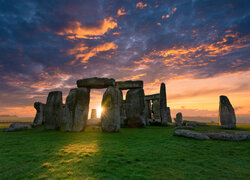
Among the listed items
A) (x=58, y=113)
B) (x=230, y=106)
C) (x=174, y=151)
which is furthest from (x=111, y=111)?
(x=230, y=106)

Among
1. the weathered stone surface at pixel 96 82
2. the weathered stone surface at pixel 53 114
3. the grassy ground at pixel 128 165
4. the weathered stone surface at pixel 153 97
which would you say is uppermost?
the weathered stone surface at pixel 153 97

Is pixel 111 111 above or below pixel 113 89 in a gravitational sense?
below

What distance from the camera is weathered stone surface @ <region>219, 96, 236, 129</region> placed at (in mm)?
10241

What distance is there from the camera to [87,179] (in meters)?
2.08

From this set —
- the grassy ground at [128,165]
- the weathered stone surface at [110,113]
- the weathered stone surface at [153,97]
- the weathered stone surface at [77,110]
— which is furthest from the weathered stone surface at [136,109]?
the grassy ground at [128,165]

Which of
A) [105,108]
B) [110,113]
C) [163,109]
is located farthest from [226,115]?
[105,108]

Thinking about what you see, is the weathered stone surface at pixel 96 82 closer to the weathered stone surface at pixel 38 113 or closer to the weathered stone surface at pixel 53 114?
the weathered stone surface at pixel 53 114

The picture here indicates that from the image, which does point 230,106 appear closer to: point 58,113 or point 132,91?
point 132,91

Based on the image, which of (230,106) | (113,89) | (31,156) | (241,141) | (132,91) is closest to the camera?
Answer: (31,156)

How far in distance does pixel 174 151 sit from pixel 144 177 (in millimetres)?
1764

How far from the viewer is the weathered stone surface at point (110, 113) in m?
7.34

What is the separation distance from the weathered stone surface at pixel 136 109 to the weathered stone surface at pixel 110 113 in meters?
3.74

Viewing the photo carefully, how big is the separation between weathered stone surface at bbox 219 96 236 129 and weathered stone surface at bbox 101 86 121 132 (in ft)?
26.9

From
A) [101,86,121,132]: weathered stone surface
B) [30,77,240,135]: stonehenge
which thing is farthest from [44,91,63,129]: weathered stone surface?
[101,86,121,132]: weathered stone surface
